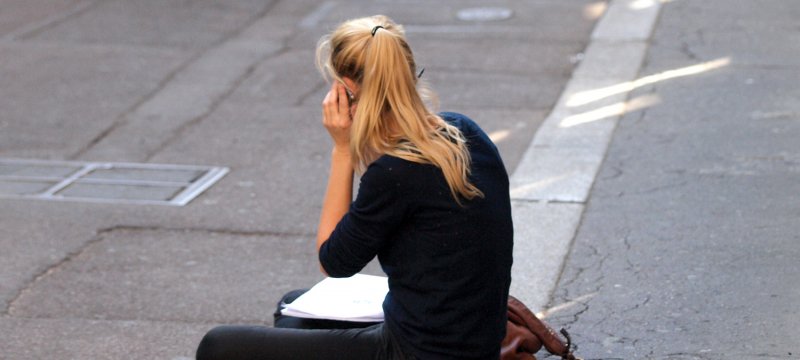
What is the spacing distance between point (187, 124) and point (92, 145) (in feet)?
2.45

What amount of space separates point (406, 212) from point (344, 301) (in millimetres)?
621

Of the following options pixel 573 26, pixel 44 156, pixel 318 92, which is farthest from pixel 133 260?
pixel 573 26

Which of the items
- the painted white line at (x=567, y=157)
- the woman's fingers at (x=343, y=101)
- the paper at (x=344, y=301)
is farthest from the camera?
the painted white line at (x=567, y=157)

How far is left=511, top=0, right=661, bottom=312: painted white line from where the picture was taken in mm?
5543

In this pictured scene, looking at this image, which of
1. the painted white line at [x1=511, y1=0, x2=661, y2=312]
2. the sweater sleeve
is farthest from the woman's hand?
the painted white line at [x1=511, y1=0, x2=661, y2=312]

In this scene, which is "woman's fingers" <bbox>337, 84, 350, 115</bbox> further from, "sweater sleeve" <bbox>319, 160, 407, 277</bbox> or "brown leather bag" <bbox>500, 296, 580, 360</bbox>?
"brown leather bag" <bbox>500, 296, 580, 360</bbox>

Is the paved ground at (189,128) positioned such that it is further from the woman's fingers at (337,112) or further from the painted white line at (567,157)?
the woman's fingers at (337,112)

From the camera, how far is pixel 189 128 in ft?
27.3

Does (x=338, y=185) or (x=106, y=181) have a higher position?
(x=338, y=185)

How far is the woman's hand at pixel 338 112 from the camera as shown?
324 cm

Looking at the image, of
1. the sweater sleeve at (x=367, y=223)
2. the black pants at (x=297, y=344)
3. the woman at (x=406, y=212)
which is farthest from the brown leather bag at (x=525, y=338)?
the sweater sleeve at (x=367, y=223)

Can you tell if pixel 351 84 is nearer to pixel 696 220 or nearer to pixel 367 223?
pixel 367 223

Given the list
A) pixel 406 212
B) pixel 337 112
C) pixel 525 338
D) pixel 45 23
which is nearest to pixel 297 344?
pixel 406 212

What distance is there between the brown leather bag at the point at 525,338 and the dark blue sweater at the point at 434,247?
1.53ft
